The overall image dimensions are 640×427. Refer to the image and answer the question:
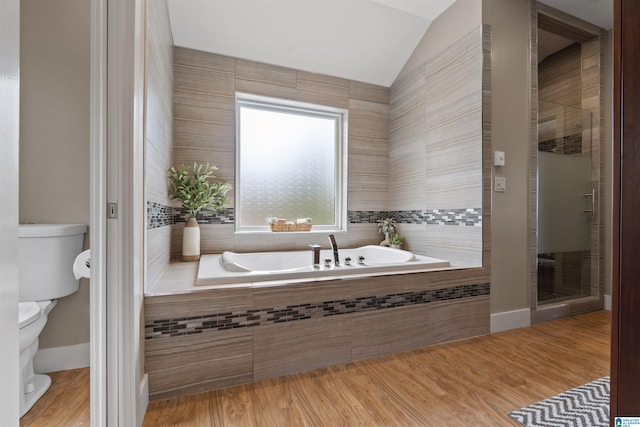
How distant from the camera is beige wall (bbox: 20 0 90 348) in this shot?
1005 mm

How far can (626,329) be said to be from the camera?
2.09ft

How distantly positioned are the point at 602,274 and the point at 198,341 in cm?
338

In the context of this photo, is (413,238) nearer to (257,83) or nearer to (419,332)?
(419,332)

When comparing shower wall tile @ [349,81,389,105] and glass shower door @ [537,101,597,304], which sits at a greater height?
shower wall tile @ [349,81,389,105]

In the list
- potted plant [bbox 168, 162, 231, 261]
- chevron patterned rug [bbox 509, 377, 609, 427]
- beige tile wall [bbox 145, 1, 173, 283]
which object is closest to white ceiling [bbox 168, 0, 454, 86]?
beige tile wall [bbox 145, 1, 173, 283]

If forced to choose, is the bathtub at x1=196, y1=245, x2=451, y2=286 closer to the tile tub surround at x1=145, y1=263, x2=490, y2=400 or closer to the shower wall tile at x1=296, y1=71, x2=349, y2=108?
the tile tub surround at x1=145, y1=263, x2=490, y2=400

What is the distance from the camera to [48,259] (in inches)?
44.8

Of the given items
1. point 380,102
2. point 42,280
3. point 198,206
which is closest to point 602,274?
point 380,102

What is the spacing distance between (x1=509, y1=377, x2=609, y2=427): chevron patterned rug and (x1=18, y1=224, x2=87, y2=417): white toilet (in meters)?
1.88

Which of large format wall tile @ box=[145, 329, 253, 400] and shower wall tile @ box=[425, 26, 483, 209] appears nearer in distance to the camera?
large format wall tile @ box=[145, 329, 253, 400]

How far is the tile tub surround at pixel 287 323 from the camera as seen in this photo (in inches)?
54.5

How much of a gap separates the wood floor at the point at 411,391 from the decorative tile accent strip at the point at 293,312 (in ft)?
0.99

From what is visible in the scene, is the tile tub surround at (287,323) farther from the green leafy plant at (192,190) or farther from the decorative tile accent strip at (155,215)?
the green leafy plant at (192,190)

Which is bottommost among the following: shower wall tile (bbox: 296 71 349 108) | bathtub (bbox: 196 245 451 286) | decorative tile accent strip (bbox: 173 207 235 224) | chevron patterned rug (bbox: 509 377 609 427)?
chevron patterned rug (bbox: 509 377 609 427)
